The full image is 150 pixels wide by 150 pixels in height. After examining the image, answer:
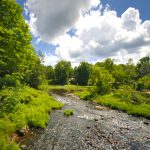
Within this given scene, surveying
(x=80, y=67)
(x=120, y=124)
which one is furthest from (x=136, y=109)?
(x=80, y=67)

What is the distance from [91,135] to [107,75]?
1717 inches

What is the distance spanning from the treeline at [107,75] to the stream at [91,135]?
107 feet

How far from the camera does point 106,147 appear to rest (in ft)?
65.6

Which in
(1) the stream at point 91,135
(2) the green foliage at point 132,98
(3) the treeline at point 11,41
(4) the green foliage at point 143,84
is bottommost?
(1) the stream at point 91,135

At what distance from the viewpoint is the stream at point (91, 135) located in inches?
792

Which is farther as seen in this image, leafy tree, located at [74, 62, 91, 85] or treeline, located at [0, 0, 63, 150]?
leafy tree, located at [74, 62, 91, 85]

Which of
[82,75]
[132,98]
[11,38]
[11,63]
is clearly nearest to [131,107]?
[132,98]

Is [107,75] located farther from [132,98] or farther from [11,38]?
[11,38]

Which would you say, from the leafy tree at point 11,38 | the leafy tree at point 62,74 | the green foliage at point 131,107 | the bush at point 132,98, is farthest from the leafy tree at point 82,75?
the leafy tree at point 11,38

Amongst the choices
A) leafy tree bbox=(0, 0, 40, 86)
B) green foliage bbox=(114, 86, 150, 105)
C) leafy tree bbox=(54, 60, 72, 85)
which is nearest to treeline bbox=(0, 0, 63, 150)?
leafy tree bbox=(0, 0, 40, 86)

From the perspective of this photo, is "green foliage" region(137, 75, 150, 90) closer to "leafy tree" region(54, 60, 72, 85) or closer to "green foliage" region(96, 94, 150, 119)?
"green foliage" region(96, 94, 150, 119)

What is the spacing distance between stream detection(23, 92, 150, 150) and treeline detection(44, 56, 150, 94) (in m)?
32.6

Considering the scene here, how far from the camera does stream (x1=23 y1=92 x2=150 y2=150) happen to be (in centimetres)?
2012

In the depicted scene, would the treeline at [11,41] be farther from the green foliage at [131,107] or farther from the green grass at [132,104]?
the green grass at [132,104]
